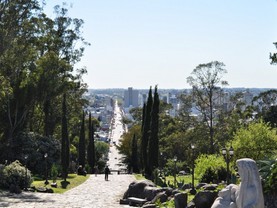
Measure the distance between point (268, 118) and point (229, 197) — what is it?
40.5 meters

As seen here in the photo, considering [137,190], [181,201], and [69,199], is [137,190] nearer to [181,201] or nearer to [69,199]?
[69,199]

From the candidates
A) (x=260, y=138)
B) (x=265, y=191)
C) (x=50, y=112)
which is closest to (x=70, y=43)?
(x=50, y=112)

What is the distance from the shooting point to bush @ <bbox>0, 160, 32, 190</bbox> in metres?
26.7

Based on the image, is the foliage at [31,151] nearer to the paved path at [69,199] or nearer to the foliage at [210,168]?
the paved path at [69,199]

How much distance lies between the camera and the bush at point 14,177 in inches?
1049

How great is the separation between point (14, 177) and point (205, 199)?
1371 cm

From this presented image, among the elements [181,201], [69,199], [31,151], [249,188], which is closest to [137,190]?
[69,199]

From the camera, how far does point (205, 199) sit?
16469mm

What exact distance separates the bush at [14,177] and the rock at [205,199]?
12.8 metres

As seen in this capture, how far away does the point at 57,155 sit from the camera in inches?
1666

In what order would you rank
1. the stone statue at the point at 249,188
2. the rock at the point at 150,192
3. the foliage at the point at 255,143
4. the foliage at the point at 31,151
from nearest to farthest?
the stone statue at the point at 249,188
the rock at the point at 150,192
the foliage at the point at 255,143
the foliage at the point at 31,151

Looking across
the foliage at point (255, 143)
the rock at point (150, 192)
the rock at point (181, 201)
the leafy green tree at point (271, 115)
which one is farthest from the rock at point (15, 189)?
the leafy green tree at point (271, 115)

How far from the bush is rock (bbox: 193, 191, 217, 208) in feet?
41.9

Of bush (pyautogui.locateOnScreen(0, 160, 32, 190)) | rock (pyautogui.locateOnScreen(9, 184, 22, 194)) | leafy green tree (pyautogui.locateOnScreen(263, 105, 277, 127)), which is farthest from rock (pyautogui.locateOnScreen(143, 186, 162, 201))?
leafy green tree (pyautogui.locateOnScreen(263, 105, 277, 127))
